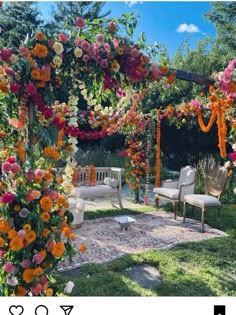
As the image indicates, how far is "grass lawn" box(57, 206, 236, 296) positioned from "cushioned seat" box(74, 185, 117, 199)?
2.19m

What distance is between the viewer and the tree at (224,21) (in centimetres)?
1342

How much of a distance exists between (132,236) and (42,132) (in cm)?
295

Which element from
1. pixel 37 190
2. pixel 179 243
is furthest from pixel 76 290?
pixel 179 243

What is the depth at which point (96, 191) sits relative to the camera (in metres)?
6.12

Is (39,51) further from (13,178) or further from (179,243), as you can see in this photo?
(179,243)

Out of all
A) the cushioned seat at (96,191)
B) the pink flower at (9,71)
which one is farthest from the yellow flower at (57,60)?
the cushioned seat at (96,191)

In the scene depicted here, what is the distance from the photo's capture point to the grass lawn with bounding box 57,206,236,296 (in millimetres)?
3047

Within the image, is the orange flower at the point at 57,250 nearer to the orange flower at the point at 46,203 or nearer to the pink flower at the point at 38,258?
the pink flower at the point at 38,258

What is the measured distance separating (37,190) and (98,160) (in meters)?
8.23

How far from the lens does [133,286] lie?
3.12 m

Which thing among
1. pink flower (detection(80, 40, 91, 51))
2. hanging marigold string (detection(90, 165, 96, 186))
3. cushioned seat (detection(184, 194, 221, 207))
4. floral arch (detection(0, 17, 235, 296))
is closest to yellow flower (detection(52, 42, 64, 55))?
floral arch (detection(0, 17, 235, 296))

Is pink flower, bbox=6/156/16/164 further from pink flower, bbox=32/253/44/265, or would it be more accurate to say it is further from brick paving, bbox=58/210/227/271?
brick paving, bbox=58/210/227/271
